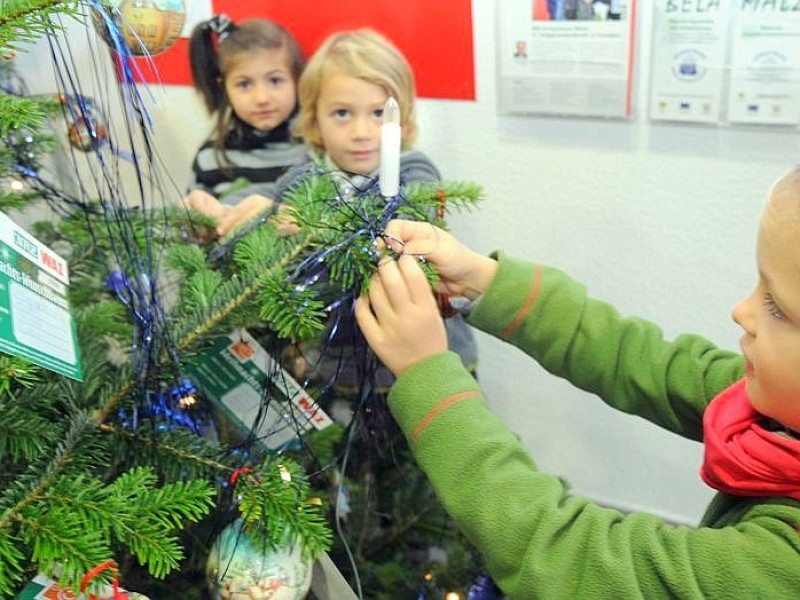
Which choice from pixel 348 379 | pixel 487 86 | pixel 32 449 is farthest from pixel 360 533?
pixel 487 86

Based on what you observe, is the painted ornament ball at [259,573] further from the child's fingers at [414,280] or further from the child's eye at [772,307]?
the child's eye at [772,307]

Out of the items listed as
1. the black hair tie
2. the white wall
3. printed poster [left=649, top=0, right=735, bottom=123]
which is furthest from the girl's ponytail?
printed poster [left=649, top=0, right=735, bottom=123]

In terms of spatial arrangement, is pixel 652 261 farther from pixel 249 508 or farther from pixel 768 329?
pixel 249 508

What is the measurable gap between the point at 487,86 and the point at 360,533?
28.8 inches

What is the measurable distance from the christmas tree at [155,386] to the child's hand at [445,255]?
0.02 metres

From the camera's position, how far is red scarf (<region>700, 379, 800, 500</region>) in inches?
20.8

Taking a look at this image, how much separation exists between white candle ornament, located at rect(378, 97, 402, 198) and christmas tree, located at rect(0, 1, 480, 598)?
0.02 m

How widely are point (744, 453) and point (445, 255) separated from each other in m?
0.29

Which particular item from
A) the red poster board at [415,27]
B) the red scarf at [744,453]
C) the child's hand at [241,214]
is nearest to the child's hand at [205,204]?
the child's hand at [241,214]

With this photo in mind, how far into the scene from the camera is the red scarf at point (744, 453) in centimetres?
53

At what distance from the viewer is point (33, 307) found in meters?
0.50

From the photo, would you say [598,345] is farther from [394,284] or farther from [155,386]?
[155,386]

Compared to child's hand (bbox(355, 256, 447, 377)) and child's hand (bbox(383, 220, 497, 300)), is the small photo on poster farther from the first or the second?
child's hand (bbox(355, 256, 447, 377))

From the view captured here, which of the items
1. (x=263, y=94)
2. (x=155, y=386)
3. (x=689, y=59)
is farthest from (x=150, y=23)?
(x=689, y=59)
